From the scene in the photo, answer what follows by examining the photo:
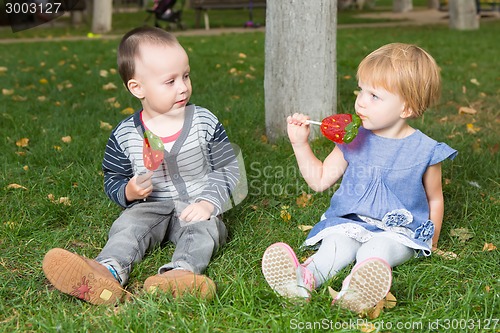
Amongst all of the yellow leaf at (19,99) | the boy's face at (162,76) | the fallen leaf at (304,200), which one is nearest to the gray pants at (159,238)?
the boy's face at (162,76)

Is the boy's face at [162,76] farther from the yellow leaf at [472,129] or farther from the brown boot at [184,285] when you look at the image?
the yellow leaf at [472,129]

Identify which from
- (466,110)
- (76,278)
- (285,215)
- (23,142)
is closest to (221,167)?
(285,215)

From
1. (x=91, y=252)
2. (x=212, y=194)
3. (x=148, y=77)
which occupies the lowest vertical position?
(x=91, y=252)

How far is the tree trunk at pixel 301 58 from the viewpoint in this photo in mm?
4117

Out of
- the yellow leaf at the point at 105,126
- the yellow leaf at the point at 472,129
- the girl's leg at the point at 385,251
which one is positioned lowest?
the girl's leg at the point at 385,251

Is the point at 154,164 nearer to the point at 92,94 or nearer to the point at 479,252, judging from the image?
the point at 479,252

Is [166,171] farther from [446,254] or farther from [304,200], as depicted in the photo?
[446,254]

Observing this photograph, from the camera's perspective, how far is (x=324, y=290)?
230cm

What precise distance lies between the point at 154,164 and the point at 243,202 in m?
0.70

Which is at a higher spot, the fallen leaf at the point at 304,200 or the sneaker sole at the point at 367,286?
the sneaker sole at the point at 367,286

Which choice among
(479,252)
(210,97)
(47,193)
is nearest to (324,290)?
(479,252)

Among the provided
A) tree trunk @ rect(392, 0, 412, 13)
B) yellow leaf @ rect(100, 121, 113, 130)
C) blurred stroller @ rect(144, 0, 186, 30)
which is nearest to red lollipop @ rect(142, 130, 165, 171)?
yellow leaf @ rect(100, 121, 113, 130)

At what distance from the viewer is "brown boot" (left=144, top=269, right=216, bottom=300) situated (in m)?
2.29

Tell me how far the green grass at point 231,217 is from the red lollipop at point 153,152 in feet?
1.23
